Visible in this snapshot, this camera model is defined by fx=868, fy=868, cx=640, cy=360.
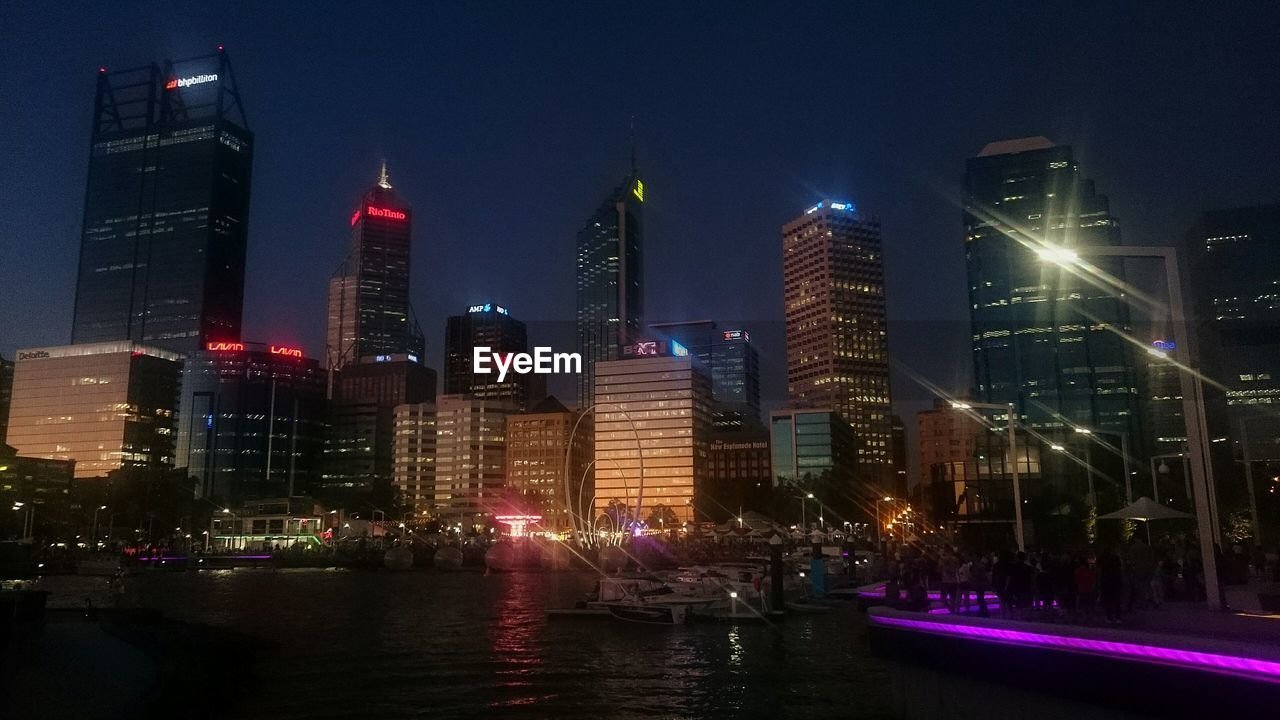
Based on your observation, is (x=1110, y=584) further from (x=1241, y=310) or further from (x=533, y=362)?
(x=1241, y=310)

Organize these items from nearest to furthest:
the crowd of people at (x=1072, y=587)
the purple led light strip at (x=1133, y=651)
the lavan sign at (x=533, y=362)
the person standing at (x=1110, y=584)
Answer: the purple led light strip at (x=1133, y=651)
the person standing at (x=1110, y=584)
the crowd of people at (x=1072, y=587)
the lavan sign at (x=533, y=362)

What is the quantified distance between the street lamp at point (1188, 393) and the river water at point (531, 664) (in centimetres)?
989

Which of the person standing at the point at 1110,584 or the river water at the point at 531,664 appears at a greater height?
the person standing at the point at 1110,584

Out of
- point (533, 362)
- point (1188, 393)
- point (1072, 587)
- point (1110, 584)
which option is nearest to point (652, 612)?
point (1072, 587)

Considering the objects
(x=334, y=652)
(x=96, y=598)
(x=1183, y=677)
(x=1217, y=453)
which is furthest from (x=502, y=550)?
(x=1183, y=677)

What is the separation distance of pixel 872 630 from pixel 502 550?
114 meters

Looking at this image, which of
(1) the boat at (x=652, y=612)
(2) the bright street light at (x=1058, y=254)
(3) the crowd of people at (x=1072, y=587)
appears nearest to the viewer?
(3) the crowd of people at (x=1072, y=587)

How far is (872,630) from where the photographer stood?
2055 cm

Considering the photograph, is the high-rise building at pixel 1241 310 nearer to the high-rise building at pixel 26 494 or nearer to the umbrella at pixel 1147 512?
the umbrella at pixel 1147 512

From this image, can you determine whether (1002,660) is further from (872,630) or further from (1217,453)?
(1217,453)

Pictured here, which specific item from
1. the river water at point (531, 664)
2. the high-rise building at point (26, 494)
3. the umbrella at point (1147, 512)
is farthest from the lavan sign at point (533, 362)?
the umbrella at point (1147, 512)

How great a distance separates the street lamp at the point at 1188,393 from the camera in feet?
61.3

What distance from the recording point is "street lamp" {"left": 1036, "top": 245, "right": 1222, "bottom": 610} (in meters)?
18.7

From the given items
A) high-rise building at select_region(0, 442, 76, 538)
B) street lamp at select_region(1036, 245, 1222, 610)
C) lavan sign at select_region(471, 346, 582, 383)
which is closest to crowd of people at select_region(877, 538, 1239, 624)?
street lamp at select_region(1036, 245, 1222, 610)
